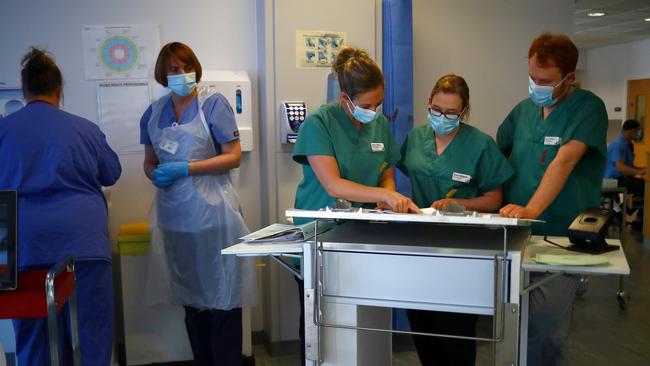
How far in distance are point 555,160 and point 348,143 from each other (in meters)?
0.72

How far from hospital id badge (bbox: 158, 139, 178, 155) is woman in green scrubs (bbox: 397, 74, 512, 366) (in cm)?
99

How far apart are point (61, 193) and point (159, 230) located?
555 mm

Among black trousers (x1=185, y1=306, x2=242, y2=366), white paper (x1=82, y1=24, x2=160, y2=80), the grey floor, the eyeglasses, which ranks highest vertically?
white paper (x1=82, y1=24, x2=160, y2=80)

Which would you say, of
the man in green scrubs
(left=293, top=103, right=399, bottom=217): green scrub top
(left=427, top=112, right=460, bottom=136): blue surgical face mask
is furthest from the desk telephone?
(left=293, top=103, right=399, bottom=217): green scrub top

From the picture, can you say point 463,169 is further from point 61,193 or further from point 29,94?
point 29,94

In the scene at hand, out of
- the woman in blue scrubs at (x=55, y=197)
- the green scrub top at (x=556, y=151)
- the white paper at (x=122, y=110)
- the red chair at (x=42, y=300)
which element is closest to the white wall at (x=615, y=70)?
the green scrub top at (x=556, y=151)

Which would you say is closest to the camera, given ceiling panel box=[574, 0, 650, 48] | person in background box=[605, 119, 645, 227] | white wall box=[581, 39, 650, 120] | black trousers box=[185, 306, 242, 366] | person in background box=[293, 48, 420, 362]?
person in background box=[293, 48, 420, 362]

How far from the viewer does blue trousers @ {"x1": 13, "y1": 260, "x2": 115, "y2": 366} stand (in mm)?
2207

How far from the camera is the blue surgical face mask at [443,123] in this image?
7.02 feet

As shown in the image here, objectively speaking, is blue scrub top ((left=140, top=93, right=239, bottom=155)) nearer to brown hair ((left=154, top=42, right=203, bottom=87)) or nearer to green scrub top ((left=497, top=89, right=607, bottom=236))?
brown hair ((left=154, top=42, right=203, bottom=87))

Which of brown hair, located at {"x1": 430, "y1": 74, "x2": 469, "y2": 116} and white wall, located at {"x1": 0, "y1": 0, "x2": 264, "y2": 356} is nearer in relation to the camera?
brown hair, located at {"x1": 430, "y1": 74, "x2": 469, "y2": 116}

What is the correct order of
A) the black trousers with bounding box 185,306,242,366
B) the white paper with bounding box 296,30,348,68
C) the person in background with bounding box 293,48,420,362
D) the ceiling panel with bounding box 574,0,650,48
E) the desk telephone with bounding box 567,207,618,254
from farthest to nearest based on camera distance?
1. the ceiling panel with bounding box 574,0,650,48
2. the white paper with bounding box 296,30,348,68
3. the black trousers with bounding box 185,306,242,366
4. the person in background with bounding box 293,48,420,362
5. the desk telephone with bounding box 567,207,618,254

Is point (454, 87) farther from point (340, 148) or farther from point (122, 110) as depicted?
point (122, 110)

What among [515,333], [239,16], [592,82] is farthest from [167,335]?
[592,82]
